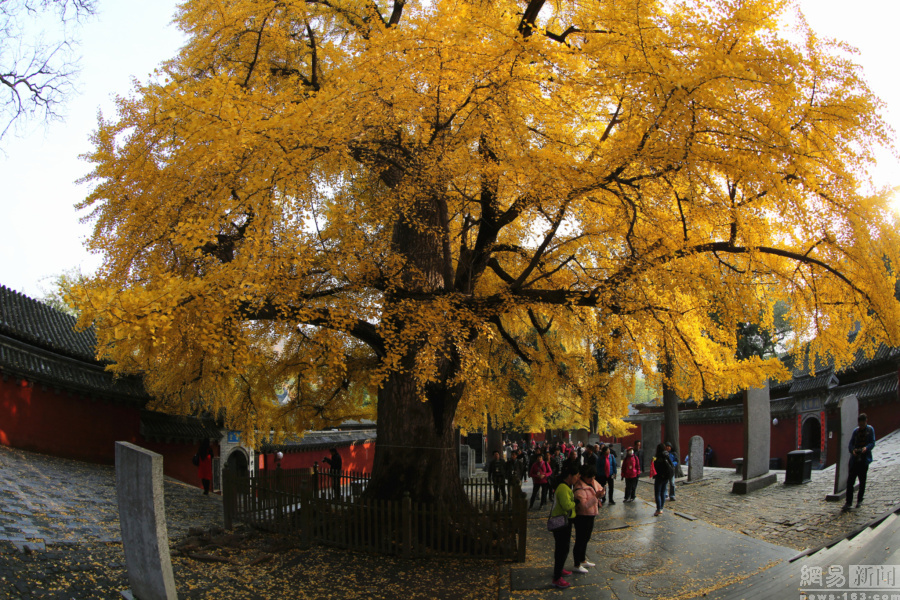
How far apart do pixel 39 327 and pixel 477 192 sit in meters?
15.8

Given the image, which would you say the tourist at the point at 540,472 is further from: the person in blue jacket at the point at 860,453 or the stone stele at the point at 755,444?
the person in blue jacket at the point at 860,453

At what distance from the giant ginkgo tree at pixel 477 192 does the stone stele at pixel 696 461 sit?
23.2 ft

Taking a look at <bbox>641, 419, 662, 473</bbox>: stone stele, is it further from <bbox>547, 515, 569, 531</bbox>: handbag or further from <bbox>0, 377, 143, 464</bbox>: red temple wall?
<bbox>0, 377, 143, 464</bbox>: red temple wall

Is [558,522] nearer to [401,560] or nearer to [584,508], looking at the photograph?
[584,508]

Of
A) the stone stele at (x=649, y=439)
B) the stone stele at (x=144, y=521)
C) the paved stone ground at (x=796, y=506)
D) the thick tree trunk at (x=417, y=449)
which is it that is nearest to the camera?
the stone stele at (x=144, y=521)

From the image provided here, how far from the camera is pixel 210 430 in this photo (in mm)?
22500

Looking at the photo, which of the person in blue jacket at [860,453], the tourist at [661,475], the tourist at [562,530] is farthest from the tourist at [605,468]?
the tourist at [562,530]

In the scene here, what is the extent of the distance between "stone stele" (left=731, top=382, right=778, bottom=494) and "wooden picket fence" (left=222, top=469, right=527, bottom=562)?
7895 millimetres

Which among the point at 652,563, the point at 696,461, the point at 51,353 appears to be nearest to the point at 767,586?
the point at 652,563

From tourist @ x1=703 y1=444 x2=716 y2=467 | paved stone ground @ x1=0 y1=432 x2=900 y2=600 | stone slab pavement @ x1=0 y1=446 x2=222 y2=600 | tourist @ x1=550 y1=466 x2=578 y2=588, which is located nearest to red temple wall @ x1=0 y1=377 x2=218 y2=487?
stone slab pavement @ x1=0 y1=446 x2=222 y2=600

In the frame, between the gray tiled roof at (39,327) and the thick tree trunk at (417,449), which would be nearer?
the thick tree trunk at (417,449)

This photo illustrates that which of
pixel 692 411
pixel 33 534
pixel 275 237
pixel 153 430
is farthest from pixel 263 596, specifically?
pixel 692 411

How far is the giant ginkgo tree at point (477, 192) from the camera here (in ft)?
24.6

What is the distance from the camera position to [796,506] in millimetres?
11320
